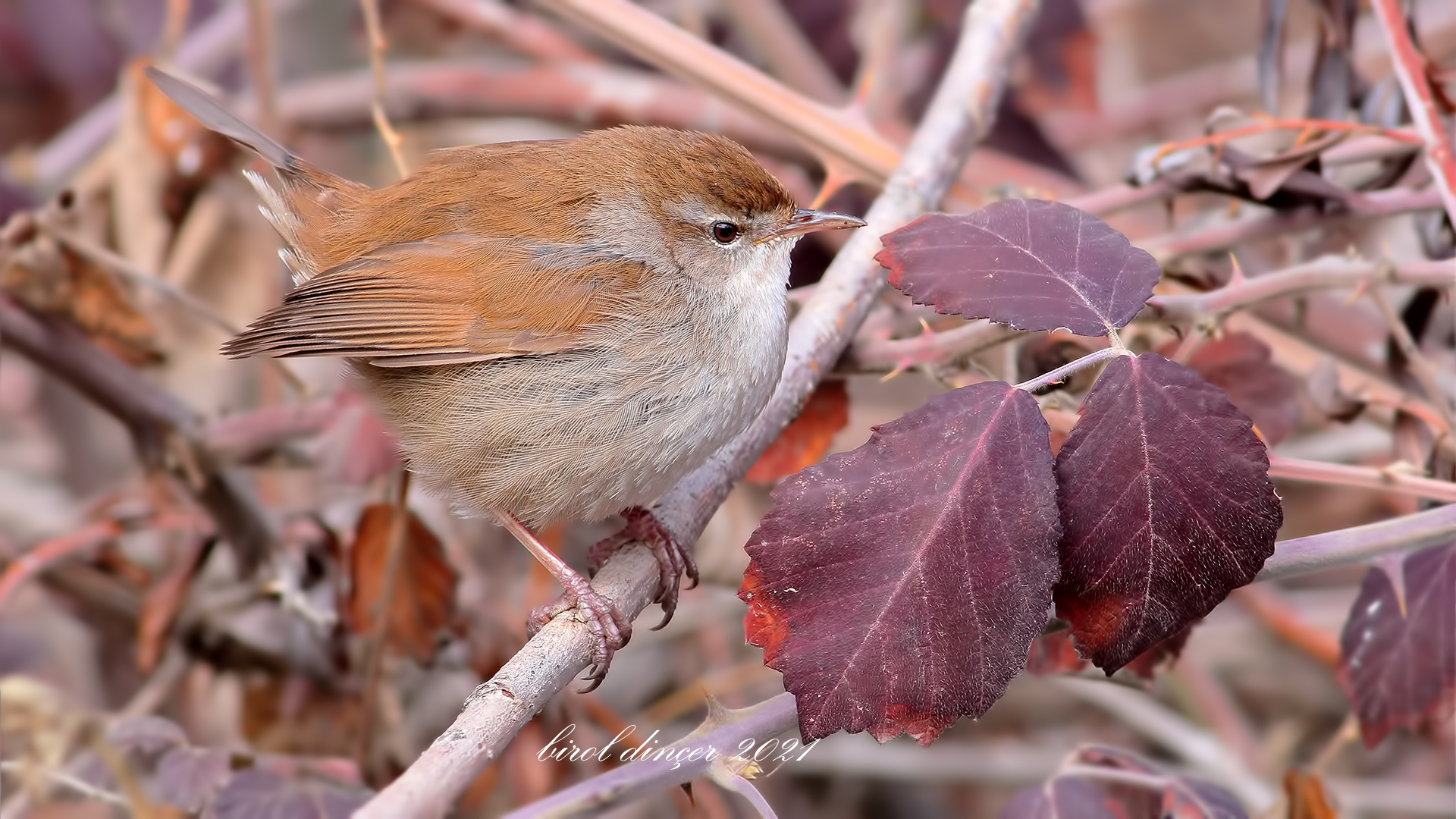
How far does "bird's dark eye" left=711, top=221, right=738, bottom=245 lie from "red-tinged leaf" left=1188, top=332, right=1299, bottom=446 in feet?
3.46

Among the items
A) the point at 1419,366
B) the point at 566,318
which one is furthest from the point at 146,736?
the point at 1419,366

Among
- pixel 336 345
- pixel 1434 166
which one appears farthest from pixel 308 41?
pixel 1434 166

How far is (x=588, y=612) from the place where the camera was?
93.5 inches

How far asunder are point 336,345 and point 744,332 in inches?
33.3

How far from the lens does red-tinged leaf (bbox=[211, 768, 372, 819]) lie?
2.26m

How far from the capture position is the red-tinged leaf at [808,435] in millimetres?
2854

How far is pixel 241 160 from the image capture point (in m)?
4.27

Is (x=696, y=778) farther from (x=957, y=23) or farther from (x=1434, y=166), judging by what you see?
(x=957, y=23)

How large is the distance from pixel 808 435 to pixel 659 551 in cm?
44

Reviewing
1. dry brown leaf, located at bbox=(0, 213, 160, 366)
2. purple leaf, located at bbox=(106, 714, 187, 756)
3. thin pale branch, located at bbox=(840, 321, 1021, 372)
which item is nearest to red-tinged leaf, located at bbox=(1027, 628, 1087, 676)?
thin pale branch, located at bbox=(840, 321, 1021, 372)

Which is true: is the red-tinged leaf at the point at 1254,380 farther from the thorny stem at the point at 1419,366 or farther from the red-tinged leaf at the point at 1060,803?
the red-tinged leaf at the point at 1060,803

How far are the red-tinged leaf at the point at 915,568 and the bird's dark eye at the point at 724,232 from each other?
1401 millimetres

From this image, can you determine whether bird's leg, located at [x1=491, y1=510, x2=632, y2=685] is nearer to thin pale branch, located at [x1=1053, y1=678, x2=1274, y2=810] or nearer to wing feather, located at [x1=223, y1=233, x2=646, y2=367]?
wing feather, located at [x1=223, y1=233, x2=646, y2=367]

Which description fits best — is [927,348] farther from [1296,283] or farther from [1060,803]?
[1060,803]
